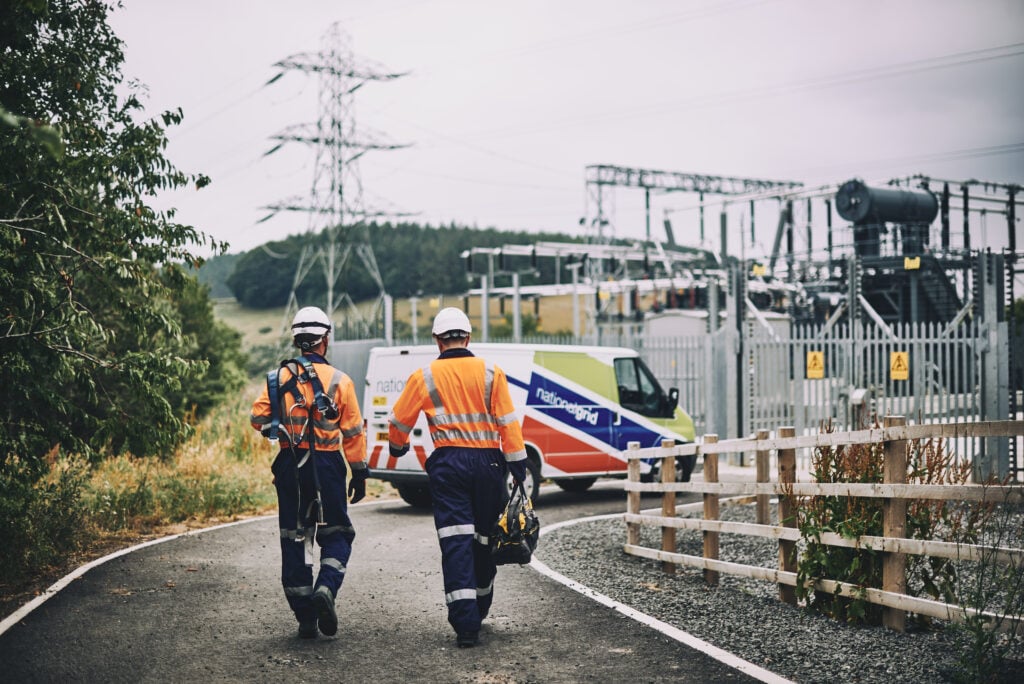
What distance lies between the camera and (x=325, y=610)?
21.4 feet

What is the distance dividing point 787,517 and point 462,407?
8.85 ft

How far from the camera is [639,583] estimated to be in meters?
8.84

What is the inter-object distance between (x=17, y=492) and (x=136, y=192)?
2.74 m

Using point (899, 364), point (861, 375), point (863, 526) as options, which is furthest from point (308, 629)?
point (861, 375)

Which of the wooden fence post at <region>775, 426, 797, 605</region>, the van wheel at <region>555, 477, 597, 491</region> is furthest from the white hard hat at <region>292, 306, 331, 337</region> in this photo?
the van wheel at <region>555, 477, 597, 491</region>

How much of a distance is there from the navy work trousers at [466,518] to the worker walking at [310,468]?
2.03 ft

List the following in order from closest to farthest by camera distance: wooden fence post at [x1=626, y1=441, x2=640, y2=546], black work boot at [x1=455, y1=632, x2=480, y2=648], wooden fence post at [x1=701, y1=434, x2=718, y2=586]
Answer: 1. black work boot at [x1=455, y1=632, x2=480, y2=648]
2. wooden fence post at [x1=701, y1=434, x2=718, y2=586]
3. wooden fence post at [x1=626, y1=441, x2=640, y2=546]

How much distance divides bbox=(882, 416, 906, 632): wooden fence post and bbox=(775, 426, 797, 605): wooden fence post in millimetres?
970

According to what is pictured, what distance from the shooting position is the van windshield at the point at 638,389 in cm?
1473

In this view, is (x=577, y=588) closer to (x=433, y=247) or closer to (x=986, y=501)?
(x=986, y=501)

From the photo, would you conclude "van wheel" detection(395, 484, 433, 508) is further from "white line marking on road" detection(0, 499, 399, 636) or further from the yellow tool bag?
the yellow tool bag

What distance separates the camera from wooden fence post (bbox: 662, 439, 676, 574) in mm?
9453

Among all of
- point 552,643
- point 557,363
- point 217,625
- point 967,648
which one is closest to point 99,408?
point 557,363

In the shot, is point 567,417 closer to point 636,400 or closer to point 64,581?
point 636,400
